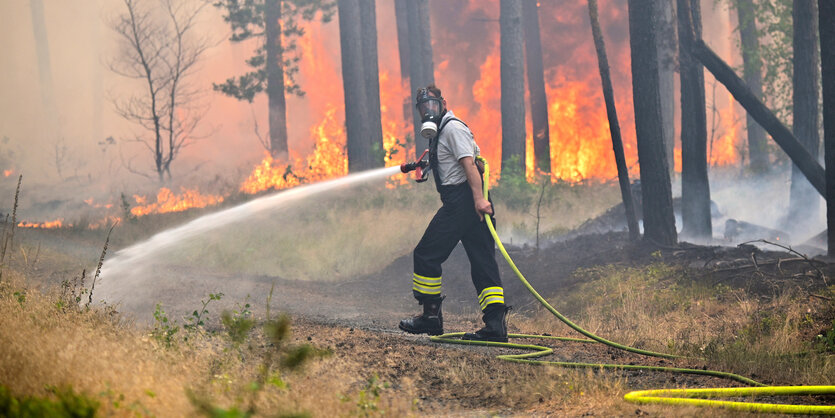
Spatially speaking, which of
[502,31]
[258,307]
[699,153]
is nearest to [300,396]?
[258,307]

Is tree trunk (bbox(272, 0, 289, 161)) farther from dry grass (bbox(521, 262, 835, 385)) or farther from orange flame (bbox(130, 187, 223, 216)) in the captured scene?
dry grass (bbox(521, 262, 835, 385))

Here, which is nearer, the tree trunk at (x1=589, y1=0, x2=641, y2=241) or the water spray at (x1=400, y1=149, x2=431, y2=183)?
the water spray at (x1=400, y1=149, x2=431, y2=183)

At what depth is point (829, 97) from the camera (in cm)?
806

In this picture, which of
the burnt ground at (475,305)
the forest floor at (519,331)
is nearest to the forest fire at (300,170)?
the burnt ground at (475,305)

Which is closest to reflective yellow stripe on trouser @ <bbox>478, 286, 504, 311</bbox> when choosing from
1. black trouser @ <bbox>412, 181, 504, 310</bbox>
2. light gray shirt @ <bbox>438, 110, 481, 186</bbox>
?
black trouser @ <bbox>412, 181, 504, 310</bbox>

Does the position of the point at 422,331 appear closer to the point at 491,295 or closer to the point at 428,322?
the point at 428,322

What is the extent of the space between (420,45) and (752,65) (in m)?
7.78

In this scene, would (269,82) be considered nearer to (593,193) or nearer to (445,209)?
(593,193)

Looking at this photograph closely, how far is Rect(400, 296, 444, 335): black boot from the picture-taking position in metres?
6.40

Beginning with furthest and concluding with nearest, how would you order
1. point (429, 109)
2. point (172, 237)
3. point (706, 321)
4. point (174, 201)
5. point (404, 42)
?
point (404, 42)
point (174, 201)
point (172, 237)
point (706, 321)
point (429, 109)

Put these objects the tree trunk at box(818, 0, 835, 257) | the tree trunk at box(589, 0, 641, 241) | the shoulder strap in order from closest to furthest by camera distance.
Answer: the shoulder strap → the tree trunk at box(818, 0, 835, 257) → the tree trunk at box(589, 0, 641, 241)

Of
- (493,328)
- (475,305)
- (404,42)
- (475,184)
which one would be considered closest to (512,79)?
(404,42)

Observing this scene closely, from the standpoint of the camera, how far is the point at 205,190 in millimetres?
19172

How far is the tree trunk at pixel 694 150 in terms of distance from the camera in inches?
452
